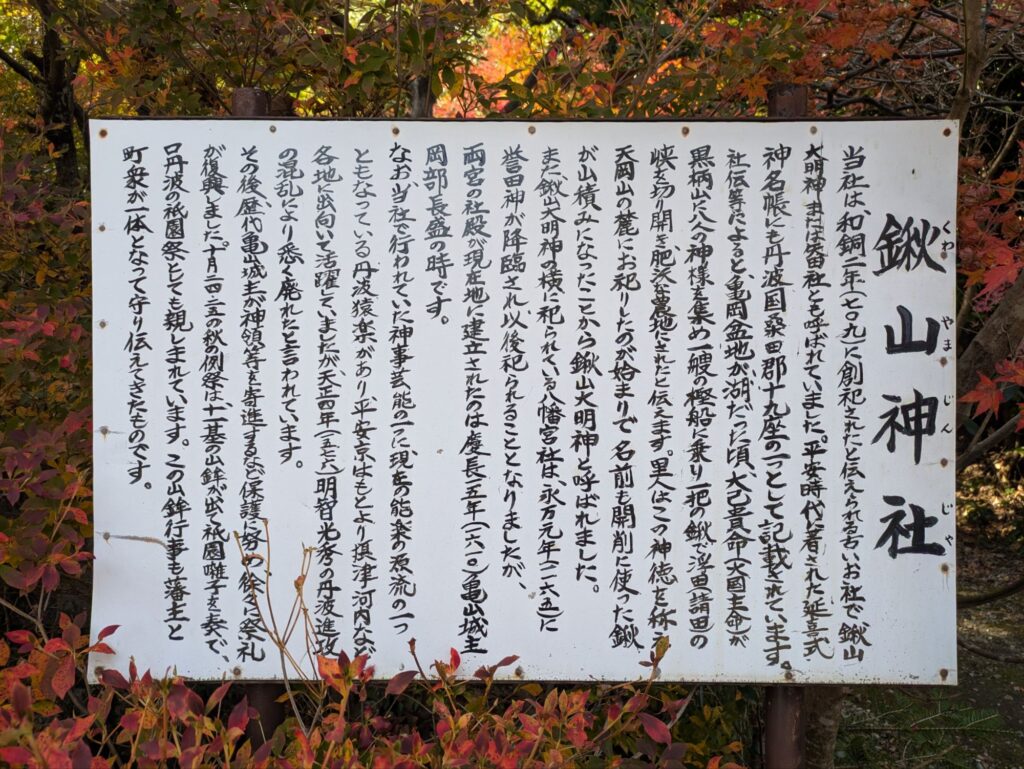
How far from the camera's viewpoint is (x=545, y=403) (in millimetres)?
2754

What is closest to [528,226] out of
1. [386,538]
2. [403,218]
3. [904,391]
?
[403,218]

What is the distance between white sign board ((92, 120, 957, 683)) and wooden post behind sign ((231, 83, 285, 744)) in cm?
14

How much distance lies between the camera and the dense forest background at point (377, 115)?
7.96 ft

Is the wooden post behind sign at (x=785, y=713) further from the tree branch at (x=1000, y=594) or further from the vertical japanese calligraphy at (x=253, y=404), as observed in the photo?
the vertical japanese calligraphy at (x=253, y=404)

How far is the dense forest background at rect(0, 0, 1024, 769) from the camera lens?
243 cm

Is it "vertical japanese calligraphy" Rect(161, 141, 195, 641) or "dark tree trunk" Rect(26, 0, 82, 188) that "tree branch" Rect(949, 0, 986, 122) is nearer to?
"vertical japanese calligraphy" Rect(161, 141, 195, 641)

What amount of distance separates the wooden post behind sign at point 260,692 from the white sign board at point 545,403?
0.45 ft

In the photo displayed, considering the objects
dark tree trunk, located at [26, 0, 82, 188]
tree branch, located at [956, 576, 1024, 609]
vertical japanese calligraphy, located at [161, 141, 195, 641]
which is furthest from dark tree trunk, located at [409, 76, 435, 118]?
tree branch, located at [956, 576, 1024, 609]

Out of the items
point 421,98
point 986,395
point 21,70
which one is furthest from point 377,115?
point 21,70

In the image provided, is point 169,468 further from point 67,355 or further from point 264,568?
point 67,355

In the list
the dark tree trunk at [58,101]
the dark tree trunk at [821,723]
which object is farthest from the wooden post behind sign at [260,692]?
A: the dark tree trunk at [58,101]

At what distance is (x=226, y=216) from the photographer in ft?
9.24

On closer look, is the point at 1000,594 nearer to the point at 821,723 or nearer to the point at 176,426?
the point at 821,723

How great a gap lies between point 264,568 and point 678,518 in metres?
1.26
